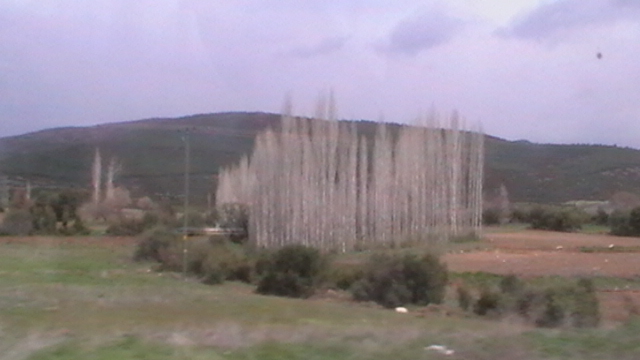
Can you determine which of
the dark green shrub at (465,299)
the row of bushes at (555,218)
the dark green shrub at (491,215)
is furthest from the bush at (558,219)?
the dark green shrub at (465,299)

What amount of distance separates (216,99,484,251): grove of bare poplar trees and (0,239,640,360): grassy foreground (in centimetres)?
3425

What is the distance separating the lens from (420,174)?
72.1m

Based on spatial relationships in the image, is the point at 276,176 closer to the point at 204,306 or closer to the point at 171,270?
the point at 171,270

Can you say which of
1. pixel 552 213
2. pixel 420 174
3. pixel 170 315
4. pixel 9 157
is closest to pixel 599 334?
pixel 170 315

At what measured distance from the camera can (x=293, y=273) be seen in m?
35.8

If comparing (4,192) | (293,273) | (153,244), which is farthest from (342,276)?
(4,192)

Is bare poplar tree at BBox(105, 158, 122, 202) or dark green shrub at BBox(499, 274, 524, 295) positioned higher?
bare poplar tree at BBox(105, 158, 122, 202)

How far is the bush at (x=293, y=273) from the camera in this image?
35.4m

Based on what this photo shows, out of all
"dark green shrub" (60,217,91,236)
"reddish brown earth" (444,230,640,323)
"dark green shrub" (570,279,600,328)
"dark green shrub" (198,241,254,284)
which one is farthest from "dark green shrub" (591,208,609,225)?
"dark green shrub" (570,279,600,328)

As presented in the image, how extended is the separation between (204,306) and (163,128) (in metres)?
58.2

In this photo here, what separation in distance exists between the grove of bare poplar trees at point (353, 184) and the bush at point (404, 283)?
24.4 metres

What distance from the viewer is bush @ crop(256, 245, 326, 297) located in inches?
1393

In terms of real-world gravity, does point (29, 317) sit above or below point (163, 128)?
below

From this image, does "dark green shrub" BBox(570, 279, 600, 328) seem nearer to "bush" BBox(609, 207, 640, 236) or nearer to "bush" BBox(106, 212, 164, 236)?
"bush" BBox(106, 212, 164, 236)
